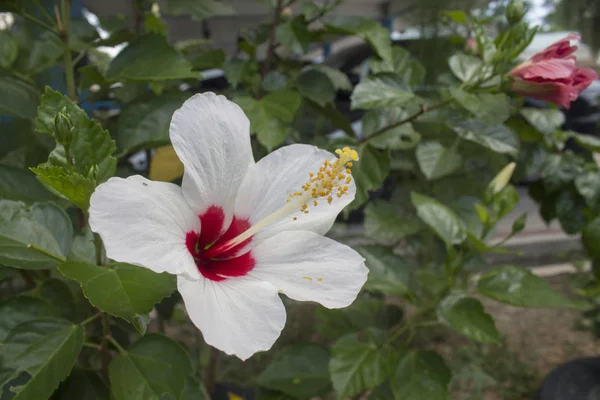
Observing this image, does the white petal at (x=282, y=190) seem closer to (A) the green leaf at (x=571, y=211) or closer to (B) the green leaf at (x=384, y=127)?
(B) the green leaf at (x=384, y=127)

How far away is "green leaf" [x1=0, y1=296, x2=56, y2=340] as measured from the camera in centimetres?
59

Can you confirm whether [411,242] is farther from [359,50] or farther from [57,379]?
[57,379]

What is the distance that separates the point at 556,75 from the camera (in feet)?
2.37

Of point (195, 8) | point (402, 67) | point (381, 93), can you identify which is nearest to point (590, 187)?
point (402, 67)

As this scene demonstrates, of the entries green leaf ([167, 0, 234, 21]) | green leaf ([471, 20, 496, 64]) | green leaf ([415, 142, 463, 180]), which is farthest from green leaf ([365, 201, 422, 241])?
green leaf ([167, 0, 234, 21])

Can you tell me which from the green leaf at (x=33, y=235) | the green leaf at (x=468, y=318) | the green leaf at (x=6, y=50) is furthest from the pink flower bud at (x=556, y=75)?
the green leaf at (x=6, y=50)

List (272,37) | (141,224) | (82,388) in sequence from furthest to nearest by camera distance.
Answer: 1. (272,37)
2. (82,388)
3. (141,224)

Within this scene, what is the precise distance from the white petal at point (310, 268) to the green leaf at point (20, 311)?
29 cm

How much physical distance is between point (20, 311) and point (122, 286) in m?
0.21

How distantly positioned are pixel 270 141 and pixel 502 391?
144cm

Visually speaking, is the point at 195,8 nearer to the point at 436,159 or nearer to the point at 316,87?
the point at 316,87

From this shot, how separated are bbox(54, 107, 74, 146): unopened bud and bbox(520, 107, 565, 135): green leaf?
1.15 metres

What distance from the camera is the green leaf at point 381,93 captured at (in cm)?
86

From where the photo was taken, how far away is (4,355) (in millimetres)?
542
